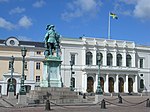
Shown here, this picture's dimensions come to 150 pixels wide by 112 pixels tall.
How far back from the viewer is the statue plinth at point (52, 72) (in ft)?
95.8

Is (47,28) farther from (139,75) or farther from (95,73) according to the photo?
(139,75)

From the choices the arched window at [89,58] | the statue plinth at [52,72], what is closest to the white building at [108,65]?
the arched window at [89,58]

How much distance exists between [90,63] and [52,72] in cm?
4768

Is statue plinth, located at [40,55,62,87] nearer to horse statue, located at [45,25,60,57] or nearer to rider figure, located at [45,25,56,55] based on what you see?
horse statue, located at [45,25,60,57]

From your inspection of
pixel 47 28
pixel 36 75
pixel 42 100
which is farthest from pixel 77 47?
pixel 42 100

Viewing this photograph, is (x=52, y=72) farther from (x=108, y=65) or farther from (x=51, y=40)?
(x=108, y=65)

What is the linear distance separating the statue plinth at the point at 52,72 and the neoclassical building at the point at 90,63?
3624 cm

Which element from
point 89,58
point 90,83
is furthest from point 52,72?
point 89,58

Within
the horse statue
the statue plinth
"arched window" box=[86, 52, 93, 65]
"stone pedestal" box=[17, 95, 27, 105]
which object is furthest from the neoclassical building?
"stone pedestal" box=[17, 95, 27, 105]

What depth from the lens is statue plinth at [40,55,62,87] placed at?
2919 cm

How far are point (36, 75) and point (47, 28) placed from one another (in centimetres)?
A: 3777

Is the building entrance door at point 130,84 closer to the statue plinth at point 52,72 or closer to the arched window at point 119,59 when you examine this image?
the arched window at point 119,59

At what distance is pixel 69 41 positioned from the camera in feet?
247

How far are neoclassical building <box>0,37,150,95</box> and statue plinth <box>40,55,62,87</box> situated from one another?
36.2 m
